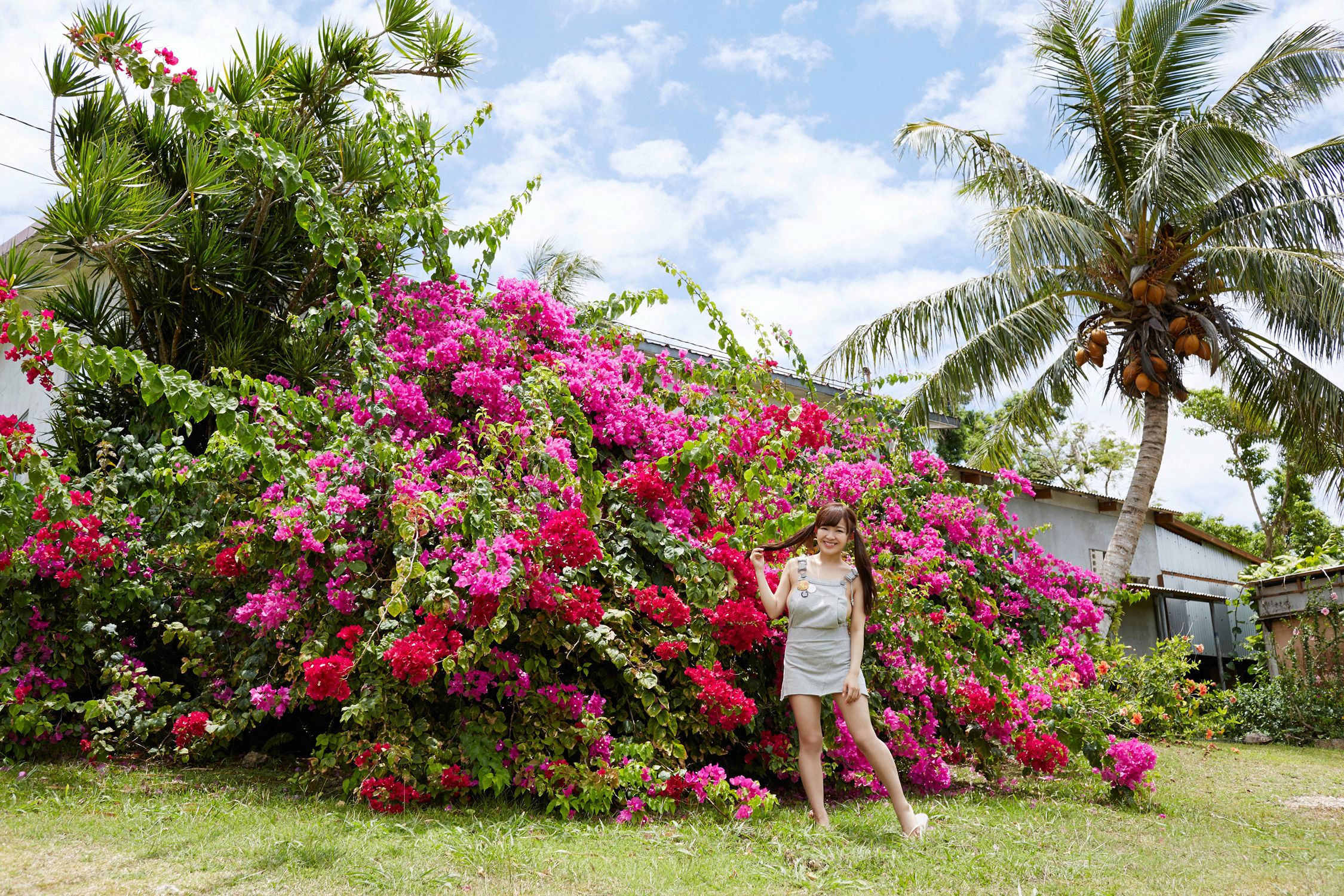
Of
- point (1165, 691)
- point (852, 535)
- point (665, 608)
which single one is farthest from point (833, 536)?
point (1165, 691)

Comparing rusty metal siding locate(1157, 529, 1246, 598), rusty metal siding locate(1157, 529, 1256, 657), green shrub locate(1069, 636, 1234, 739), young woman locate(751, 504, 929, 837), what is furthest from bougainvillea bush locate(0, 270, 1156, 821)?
rusty metal siding locate(1157, 529, 1246, 598)

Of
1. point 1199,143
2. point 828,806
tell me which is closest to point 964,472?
point 1199,143

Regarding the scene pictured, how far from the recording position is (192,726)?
207 inches

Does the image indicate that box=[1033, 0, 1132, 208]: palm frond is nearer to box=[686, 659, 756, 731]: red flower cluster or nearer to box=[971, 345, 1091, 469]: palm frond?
box=[971, 345, 1091, 469]: palm frond

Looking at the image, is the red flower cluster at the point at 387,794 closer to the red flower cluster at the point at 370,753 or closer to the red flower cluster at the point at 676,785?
the red flower cluster at the point at 370,753

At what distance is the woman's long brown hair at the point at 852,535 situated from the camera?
4770mm

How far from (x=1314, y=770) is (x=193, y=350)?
10550mm

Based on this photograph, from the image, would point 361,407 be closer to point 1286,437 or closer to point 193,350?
point 193,350

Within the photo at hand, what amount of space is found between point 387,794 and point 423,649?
0.81m

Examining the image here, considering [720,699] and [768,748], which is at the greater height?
[720,699]

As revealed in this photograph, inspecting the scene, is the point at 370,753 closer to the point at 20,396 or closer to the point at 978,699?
the point at 978,699

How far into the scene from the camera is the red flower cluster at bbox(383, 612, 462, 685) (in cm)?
441

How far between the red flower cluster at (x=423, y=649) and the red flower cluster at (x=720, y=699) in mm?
1256

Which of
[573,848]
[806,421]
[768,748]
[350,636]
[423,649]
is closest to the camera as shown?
[573,848]
